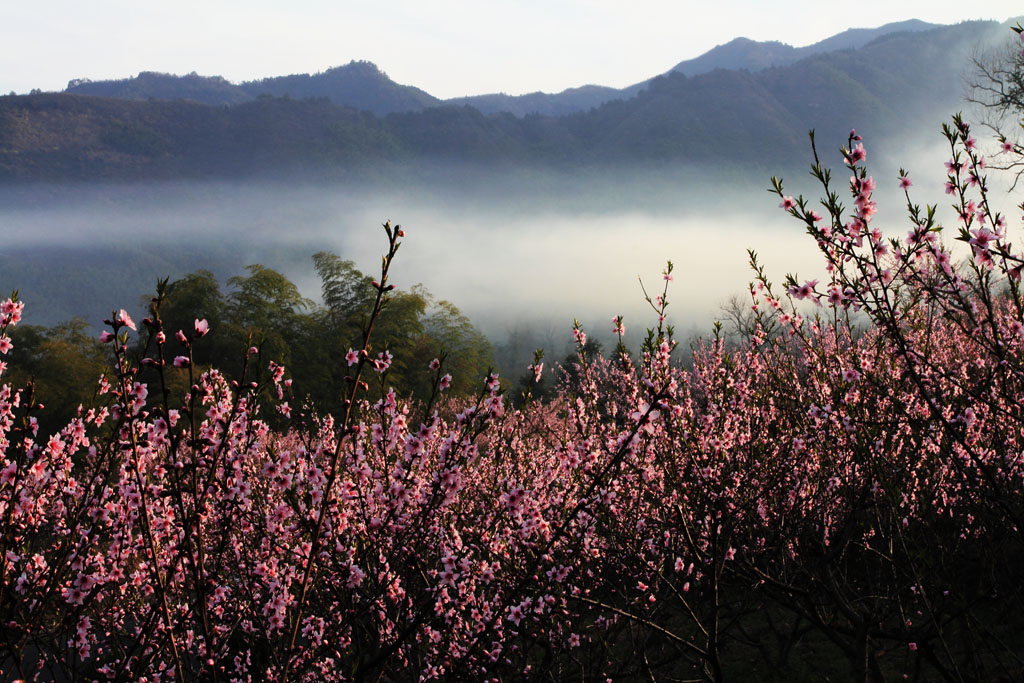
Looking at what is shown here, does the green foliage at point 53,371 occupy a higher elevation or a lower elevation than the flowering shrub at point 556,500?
lower

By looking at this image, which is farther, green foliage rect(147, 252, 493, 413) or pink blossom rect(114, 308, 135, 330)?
green foliage rect(147, 252, 493, 413)

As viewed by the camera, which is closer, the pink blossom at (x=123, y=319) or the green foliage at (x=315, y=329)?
the pink blossom at (x=123, y=319)

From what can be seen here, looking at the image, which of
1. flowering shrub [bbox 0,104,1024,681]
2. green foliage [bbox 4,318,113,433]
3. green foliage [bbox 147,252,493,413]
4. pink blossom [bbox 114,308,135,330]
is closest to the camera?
pink blossom [bbox 114,308,135,330]

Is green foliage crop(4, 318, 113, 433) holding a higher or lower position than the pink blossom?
lower

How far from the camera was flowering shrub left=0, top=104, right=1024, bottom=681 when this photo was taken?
3033 mm

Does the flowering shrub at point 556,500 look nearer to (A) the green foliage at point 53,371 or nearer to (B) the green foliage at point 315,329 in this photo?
(A) the green foliage at point 53,371

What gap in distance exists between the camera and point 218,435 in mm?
3850

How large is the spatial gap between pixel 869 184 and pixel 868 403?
2894 mm

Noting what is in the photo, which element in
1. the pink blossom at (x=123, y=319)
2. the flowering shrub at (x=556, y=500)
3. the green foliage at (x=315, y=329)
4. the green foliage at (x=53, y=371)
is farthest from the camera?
the green foliage at (x=315, y=329)

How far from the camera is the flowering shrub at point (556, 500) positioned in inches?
119

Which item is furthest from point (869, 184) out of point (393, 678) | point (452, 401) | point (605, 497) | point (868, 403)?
point (452, 401)

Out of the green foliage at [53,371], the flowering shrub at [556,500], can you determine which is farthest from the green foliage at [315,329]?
the flowering shrub at [556,500]

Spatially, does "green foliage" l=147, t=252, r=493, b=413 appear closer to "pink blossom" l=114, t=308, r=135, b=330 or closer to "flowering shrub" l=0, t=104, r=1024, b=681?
"flowering shrub" l=0, t=104, r=1024, b=681

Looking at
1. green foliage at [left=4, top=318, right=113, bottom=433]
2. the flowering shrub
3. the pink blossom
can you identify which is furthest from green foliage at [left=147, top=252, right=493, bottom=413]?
the pink blossom
